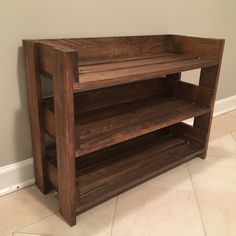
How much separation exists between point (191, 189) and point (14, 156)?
81 cm

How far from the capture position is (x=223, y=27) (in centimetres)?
187

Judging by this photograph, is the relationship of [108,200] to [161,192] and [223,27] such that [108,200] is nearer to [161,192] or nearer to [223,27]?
[161,192]

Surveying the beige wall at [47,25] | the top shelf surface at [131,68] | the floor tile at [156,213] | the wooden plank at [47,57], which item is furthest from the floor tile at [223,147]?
the wooden plank at [47,57]

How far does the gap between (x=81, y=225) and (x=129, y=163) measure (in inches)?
14.5

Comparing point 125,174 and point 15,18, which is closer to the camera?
point 15,18

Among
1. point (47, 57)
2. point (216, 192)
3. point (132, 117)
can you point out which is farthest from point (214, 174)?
point (47, 57)

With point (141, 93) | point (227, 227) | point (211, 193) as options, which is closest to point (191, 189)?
point (211, 193)

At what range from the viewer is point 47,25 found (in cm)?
111

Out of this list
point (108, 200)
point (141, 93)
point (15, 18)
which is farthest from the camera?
point (141, 93)

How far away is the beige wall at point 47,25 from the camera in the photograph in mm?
1041

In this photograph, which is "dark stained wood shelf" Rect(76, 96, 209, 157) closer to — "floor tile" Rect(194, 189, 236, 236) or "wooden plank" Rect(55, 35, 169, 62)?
"wooden plank" Rect(55, 35, 169, 62)

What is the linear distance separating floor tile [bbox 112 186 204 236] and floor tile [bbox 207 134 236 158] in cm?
45

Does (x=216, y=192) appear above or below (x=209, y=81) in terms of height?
below

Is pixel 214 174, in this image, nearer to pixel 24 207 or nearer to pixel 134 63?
pixel 134 63
